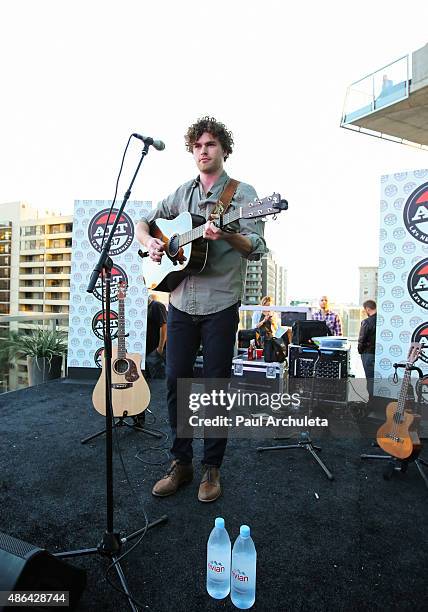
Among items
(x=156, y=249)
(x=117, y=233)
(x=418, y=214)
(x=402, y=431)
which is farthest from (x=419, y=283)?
(x=117, y=233)

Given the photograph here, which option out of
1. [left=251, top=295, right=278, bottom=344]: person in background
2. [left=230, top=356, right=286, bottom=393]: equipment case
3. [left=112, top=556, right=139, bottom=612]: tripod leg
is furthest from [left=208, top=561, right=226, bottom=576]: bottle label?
[left=251, top=295, right=278, bottom=344]: person in background

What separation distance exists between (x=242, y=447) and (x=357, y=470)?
85 cm

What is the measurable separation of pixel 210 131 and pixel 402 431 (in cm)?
237

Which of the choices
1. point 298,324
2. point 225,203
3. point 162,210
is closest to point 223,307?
point 225,203

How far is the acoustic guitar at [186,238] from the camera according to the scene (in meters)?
1.55

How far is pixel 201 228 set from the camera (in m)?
1.77

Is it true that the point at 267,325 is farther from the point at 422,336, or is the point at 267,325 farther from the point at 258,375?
the point at 422,336

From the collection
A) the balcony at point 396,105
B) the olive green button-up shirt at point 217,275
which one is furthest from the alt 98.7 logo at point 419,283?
the balcony at point 396,105

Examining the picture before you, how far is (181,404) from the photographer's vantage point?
2002 millimetres

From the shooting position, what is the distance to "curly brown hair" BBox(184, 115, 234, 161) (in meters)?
1.96

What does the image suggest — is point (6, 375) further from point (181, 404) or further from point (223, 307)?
point (223, 307)

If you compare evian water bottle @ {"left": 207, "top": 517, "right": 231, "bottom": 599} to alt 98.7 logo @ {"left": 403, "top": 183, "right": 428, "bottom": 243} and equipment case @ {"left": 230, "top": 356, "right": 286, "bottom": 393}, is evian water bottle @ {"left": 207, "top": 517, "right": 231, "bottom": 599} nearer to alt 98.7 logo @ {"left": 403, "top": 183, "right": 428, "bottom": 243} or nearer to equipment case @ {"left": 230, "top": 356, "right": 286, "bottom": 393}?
equipment case @ {"left": 230, "top": 356, "right": 286, "bottom": 393}

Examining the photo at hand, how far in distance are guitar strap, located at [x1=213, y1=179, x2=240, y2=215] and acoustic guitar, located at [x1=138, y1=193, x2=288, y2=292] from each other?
59 mm

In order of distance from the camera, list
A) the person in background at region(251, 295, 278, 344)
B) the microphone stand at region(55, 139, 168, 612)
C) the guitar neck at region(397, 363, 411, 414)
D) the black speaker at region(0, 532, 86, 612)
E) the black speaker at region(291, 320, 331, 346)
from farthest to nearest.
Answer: the person in background at region(251, 295, 278, 344), the black speaker at region(291, 320, 331, 346), the guitar neck at region(397, 363, 411, 414), the microphone stand at region(55, 139, 168, 612), the black speaker at region(0, 532, 86, 612)
